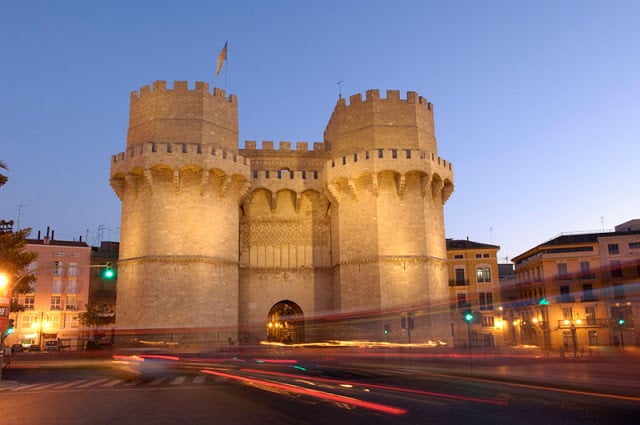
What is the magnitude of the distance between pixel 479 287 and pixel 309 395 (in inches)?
1609

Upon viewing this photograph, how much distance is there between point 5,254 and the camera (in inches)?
935

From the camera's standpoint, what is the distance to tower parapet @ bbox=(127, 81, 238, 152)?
30953mm

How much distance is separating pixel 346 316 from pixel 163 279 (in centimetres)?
1044

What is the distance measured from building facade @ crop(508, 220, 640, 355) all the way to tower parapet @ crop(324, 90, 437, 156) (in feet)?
78.7

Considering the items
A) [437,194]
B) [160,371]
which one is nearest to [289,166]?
[437,194]

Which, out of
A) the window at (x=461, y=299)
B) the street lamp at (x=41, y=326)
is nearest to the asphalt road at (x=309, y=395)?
the window at (x=461, y=299)

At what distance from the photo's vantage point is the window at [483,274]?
51.3 metres

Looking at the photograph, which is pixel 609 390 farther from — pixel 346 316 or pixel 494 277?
pixel 494 277

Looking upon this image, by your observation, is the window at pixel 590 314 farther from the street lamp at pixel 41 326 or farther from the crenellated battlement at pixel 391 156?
the street lamp at pixel 41 326

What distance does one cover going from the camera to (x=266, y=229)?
35.2 m

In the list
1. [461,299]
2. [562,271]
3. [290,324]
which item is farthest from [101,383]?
[562,271]

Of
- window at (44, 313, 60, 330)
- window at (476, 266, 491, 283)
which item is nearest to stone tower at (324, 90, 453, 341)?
window at (476, 266, 491, 283)

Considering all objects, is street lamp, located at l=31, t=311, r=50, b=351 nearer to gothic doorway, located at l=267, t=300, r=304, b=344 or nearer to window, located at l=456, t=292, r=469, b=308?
gothic doorway, located at l=267, t=300, r=304, b=344

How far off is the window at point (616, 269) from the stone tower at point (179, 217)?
34862 mm
